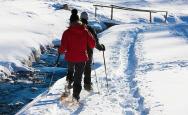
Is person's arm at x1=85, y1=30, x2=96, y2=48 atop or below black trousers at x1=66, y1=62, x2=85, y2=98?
atop

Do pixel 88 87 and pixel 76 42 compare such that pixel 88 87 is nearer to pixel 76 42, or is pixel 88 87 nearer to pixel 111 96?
pixel 111 96

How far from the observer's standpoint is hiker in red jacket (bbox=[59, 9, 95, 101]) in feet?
35.6

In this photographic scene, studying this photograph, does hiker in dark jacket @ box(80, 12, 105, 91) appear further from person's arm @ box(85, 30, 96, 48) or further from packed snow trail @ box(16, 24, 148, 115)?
person's arm @ box(85, 30, 96, 48)

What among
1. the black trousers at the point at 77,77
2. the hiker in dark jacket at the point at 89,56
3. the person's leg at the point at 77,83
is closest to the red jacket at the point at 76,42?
the black trousers at the point at 77,77

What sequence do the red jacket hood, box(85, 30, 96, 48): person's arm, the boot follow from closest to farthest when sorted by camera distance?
1. the red jacket hood
2. box(85, 30, 96, 48): person's arm
3. the boot

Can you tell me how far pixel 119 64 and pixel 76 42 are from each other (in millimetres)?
6145

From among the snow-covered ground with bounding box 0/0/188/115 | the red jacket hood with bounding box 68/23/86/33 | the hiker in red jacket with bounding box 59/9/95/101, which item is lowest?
the snow-covered ground with bounding box 0/0/188/115

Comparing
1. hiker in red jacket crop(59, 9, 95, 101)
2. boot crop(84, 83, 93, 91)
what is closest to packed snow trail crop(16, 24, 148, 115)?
boot crop(84, 83, 93, 91)

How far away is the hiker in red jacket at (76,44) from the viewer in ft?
35.6

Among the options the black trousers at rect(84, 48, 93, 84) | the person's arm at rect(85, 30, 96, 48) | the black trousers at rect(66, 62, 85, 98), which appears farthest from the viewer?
the black trousers at rect(84, 48, 93, 84)

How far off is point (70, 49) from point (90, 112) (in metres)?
1.48

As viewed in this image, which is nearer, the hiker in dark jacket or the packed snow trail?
the packed snow trail

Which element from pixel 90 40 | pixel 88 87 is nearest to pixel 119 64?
pixel 88 87

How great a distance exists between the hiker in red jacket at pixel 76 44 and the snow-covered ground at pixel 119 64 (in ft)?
2.25
